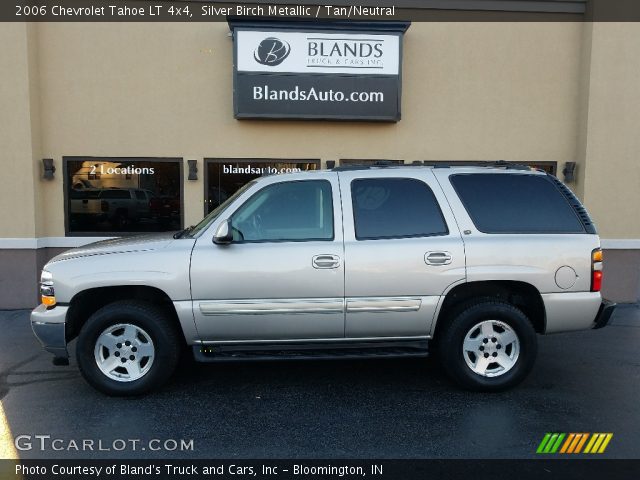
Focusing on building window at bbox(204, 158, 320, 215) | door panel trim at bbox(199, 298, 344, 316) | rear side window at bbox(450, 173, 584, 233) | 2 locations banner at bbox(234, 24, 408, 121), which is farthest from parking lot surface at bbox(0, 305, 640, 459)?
2 locations banner at bbox(234, 24, 408, 121)

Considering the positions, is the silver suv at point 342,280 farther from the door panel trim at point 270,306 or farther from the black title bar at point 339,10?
the black title bar at point 339,10

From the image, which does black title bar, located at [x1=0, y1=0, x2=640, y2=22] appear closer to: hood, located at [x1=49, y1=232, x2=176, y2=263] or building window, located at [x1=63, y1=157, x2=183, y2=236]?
building window, located at [x1=63, y1=157, x2=183, y2=236]

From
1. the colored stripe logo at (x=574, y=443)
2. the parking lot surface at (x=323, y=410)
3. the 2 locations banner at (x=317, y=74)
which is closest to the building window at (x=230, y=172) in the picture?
the 2 locations banner at (x=317, y=74)

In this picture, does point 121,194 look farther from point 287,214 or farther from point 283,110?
point 287,214

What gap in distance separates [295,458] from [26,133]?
6638 mm

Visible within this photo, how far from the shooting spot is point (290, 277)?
4.84 m

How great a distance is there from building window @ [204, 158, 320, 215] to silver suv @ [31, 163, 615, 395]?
3583 millimetres

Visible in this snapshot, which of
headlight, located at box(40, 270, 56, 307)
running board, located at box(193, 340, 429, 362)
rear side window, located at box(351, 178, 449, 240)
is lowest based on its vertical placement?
running board, located at box(193, 340, 429, 362)

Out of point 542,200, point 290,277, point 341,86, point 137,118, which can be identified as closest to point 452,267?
point 542,200

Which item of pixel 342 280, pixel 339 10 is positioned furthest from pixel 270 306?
pixel 339 10

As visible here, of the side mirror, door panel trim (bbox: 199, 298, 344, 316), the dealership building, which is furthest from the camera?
the dealership building

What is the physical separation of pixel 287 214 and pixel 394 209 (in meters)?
0.98

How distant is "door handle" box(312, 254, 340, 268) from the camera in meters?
4.85

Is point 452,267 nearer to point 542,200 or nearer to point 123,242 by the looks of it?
point 542,200
